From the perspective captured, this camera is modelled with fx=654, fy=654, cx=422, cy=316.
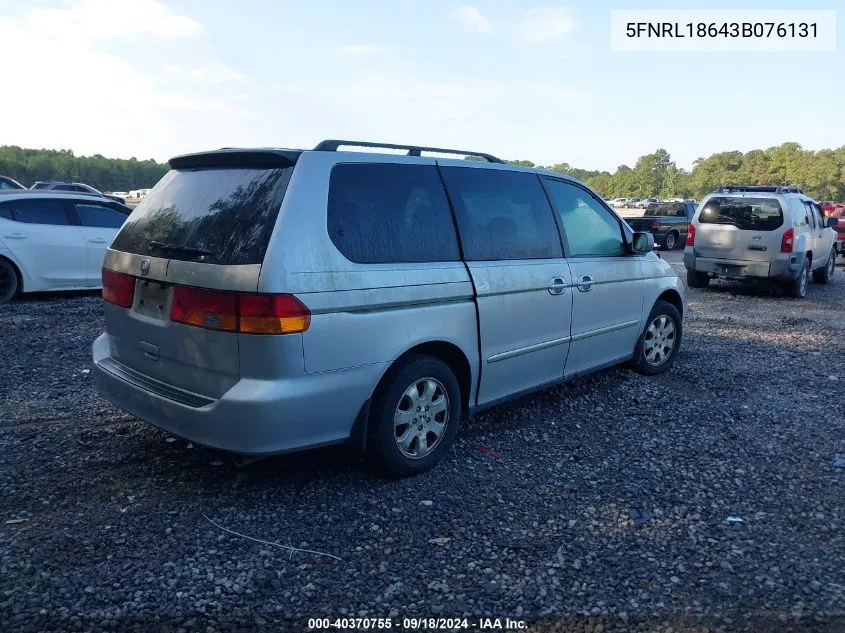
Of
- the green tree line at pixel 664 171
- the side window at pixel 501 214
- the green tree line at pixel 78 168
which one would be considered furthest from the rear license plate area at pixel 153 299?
the green tree line at pixel 78 168

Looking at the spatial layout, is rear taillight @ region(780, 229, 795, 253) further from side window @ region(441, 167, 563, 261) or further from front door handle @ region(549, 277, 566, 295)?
front door handle @ region(549, 277, 566, 295)

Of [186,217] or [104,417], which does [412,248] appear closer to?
[186,217]

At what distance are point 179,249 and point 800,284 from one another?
11.3 meters

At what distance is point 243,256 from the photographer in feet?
10.4

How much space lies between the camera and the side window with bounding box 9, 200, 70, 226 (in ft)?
29.5

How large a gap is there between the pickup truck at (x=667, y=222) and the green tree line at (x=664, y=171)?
7938 cm

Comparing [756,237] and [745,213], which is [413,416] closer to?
[756,237]

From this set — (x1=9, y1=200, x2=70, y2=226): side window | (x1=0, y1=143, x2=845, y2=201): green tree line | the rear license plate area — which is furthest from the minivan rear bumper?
(x1=0, y1=143, x2=845, y2=201): green tree line

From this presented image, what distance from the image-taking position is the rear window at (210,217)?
127 inches

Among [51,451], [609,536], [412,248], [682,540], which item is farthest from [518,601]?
[51,451]

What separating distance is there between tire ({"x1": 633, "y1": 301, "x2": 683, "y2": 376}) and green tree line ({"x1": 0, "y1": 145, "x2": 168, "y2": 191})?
13210cm

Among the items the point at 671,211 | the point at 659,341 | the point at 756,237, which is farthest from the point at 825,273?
the point at 659,341

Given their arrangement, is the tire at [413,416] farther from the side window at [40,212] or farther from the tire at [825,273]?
the tire at [825,273]

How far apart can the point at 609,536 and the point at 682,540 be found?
35cm
